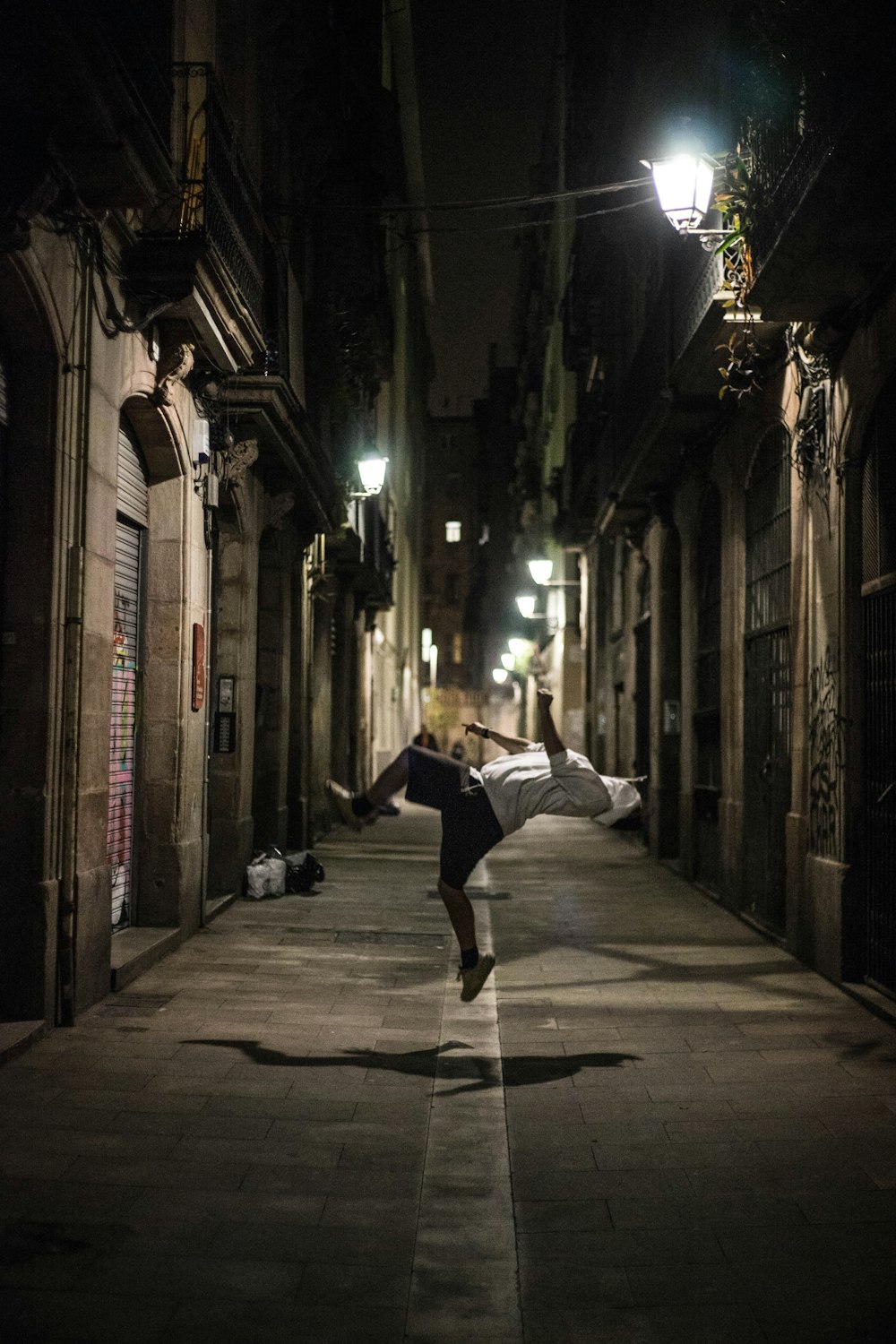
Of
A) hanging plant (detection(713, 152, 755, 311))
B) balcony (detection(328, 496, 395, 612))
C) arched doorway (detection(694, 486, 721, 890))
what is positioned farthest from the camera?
balcony (detection(328, 496, 395, 612))

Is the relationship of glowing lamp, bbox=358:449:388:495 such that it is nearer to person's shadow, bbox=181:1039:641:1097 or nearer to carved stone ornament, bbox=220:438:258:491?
carved stone ornament, bbox=220:438:258:491

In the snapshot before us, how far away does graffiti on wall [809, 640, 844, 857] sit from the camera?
8.38 metres

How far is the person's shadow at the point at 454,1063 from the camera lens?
235 inches

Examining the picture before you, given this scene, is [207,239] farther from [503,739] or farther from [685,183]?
[503,739]

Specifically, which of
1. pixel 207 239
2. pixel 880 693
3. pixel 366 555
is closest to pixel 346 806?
pixel 880 693

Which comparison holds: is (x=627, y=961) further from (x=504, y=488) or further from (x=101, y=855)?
(x=504, y=488)

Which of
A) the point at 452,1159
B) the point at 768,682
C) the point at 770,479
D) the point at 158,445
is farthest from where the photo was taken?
the point at 770,479

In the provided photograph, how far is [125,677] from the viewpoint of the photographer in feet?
31.3

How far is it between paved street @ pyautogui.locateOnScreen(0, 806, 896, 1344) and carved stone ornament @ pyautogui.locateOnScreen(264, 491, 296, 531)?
6.83 metres

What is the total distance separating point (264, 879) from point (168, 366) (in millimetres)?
5657

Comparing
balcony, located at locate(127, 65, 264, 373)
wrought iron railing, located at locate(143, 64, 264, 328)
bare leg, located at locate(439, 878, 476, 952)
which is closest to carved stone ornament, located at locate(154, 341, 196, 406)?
balcony, located at locate(127, 65, 264, 373)

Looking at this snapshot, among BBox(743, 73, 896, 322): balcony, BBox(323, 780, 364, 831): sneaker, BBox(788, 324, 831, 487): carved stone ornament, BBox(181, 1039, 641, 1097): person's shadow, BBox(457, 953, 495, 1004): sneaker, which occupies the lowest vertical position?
BBox(181, 1039, 641, 1097): person's shadow

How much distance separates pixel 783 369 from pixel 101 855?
22.0 ft

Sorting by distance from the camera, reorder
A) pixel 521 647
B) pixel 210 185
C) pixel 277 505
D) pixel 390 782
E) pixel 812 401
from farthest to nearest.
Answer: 1. pixel 521 647
2. pixel 277 505
3. pixel 210 185
4. pixel 812 401
5. pixel 390 782
